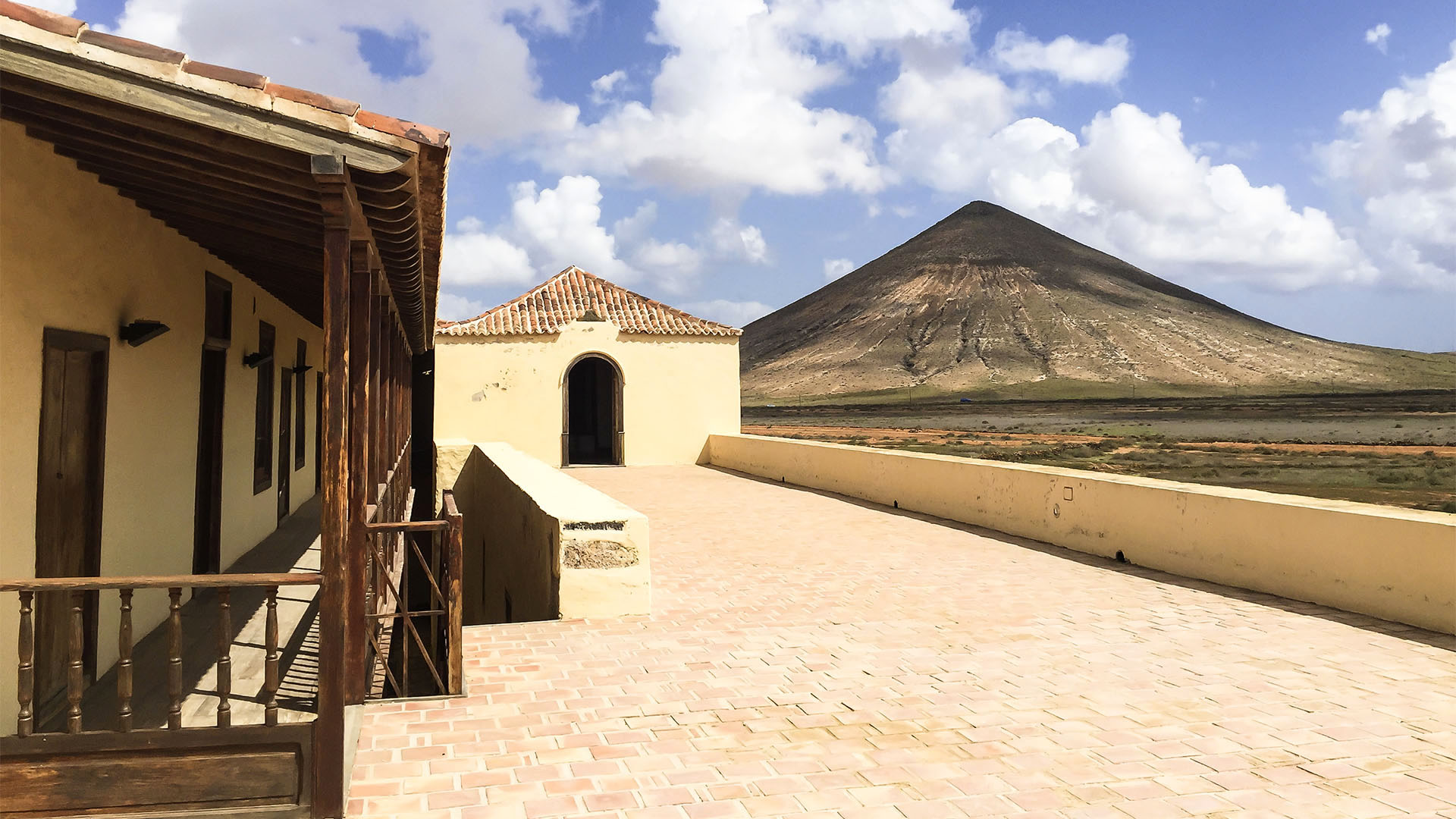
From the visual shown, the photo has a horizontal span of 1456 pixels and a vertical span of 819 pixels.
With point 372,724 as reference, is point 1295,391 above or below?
above

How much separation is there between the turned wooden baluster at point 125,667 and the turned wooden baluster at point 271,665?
0.45 metres

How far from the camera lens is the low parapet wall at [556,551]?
6512 mm

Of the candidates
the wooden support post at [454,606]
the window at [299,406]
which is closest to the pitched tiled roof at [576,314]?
the window at [299,406]

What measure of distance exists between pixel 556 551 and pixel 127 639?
3254 mm

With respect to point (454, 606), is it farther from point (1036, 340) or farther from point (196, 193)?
point (1036, 340)

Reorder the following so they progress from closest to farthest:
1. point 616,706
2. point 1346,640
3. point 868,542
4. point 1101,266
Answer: point 616,706 < point 1346,640 < point 868,542 < point 1101,266

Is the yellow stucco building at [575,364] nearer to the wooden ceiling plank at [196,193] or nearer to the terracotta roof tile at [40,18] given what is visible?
the wooden ceiling plank at [196,193]

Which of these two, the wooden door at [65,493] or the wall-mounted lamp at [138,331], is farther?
the wall-mounted lamp at [138,331]

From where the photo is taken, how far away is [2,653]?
417 cm

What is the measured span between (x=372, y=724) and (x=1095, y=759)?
10.6 feet

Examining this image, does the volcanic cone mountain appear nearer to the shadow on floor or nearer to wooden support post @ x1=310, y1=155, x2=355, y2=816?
the shadow on floor

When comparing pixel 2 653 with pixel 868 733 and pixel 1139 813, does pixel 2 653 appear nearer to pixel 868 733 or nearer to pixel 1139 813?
pixel 868 733

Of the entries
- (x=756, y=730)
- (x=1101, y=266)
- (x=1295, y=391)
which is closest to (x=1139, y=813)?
(x=756, y=730)

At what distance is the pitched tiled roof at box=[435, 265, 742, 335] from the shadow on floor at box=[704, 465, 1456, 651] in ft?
32.5
